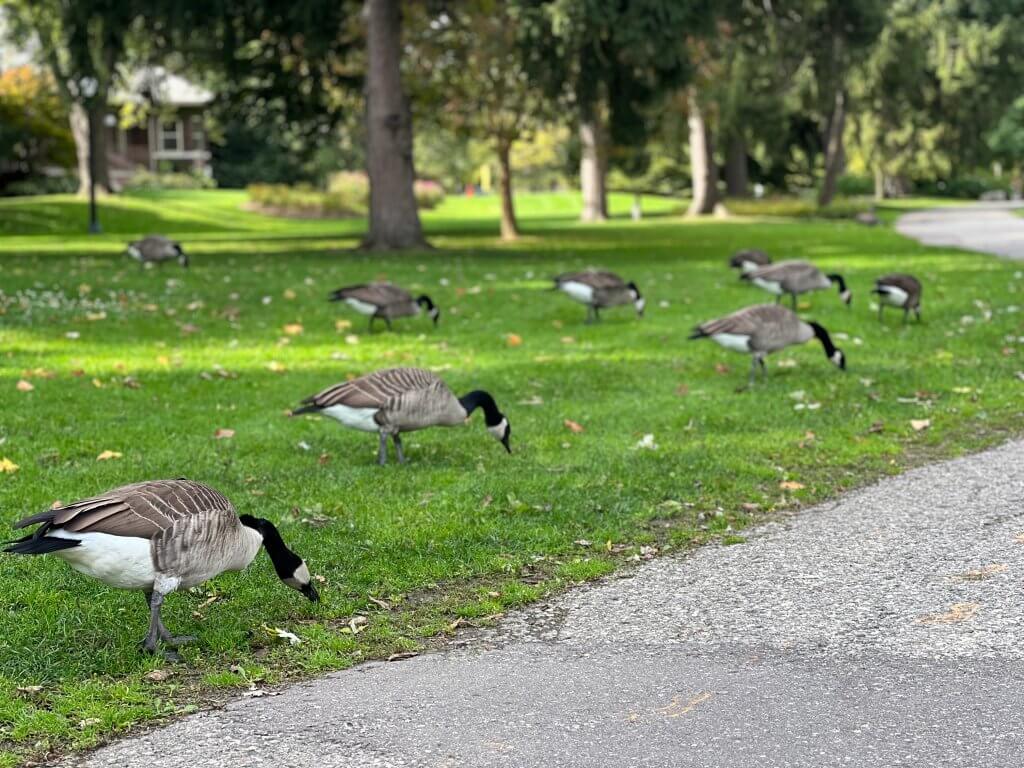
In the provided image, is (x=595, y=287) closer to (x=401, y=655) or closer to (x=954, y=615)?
(x=954, y=615)

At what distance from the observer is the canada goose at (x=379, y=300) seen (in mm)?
14633

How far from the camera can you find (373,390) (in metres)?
8.43

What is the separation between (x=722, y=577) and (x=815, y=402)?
5010mm

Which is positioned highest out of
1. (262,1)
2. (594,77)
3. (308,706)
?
(262,1)

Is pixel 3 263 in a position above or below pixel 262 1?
below

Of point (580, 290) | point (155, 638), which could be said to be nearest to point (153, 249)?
point (580, 290)

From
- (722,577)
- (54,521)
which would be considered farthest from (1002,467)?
(54,521)

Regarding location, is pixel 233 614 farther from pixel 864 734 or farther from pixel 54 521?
pixel 864 734

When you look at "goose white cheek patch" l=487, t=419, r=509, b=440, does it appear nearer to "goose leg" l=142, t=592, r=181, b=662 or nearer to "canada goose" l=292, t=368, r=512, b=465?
"canada goose" l=292, t=368, r=512, b=465

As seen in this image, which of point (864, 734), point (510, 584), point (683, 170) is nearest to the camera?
point (864, 734)

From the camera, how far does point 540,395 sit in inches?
457

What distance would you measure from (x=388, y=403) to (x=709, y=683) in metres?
3.83

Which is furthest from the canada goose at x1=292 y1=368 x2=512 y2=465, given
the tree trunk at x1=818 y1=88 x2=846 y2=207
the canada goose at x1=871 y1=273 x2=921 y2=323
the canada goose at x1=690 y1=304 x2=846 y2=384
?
the tree trunk at x1=818 y1=88 x2=846 y2=207

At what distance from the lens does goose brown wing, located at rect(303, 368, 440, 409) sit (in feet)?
27.5
